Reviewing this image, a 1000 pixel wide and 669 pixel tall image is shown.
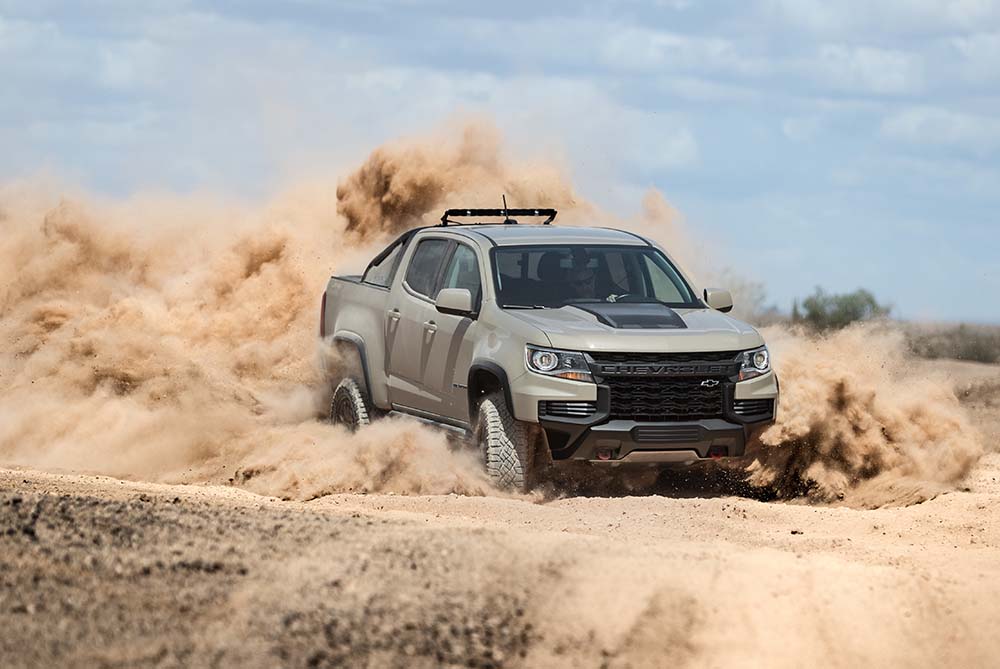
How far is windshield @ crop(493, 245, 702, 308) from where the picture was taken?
11.1 metres

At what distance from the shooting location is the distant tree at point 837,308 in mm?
38031

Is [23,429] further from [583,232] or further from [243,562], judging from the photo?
[243,562]

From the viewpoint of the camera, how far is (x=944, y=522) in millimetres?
10164


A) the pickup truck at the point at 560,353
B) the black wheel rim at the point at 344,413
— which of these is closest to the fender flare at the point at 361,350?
the pickup truck at the point at 560,353

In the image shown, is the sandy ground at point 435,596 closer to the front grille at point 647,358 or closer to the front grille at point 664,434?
the front grille at point 664,434

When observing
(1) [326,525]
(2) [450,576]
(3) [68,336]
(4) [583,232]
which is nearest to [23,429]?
(3) [68,336]

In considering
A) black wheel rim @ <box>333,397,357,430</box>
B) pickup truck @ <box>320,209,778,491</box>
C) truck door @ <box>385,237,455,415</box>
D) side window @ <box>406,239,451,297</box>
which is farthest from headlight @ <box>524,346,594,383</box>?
black wheel rim @ <box>333,397,357,430</box>

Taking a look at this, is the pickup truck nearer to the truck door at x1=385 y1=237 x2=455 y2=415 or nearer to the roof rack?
the truck door at x1=385 y1=237 x2=455 y2=415

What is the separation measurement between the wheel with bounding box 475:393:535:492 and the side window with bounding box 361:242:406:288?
2.35 metres

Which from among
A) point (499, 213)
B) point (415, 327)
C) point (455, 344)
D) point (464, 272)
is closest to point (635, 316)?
point (455, 344)

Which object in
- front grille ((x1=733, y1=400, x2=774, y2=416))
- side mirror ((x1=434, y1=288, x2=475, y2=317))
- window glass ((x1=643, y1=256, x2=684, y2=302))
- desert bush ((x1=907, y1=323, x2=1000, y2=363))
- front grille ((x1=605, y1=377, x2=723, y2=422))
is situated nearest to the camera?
front grille ((x1=605, y1=377, x2=723, y2=422))

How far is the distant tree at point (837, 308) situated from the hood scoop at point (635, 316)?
27473 millimetres

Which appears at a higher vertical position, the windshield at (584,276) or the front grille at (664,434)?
the windshield at (584,276)

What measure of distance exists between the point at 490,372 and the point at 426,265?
1733 millimetres
